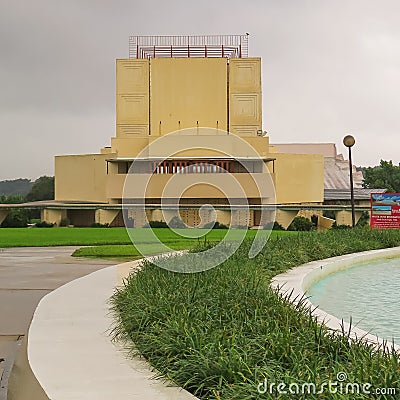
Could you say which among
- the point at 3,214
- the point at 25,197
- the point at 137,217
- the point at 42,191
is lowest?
the point at 137,217

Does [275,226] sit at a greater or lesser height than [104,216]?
lesser

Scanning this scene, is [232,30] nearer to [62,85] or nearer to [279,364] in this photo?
[62,85]

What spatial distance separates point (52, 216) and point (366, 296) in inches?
1011

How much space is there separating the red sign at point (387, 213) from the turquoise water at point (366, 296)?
5.50 meters

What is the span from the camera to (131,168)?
37188 mm

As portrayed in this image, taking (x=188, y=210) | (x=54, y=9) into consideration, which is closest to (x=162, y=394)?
(x=54, y=9)

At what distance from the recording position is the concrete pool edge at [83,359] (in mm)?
4305

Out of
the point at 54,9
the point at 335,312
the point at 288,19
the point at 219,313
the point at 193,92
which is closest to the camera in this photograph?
the point at 219,313

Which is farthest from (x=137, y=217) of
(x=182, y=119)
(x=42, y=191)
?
(x=42, y=191)

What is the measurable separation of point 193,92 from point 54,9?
798 inches

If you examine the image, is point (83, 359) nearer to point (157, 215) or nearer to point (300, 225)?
point (300, 225)

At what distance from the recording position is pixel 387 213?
60.7 ft

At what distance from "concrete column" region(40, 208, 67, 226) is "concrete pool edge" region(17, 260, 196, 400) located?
25469 millimetres

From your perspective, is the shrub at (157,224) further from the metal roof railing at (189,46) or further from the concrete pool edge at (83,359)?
the concrete pool edge at (83,359)
